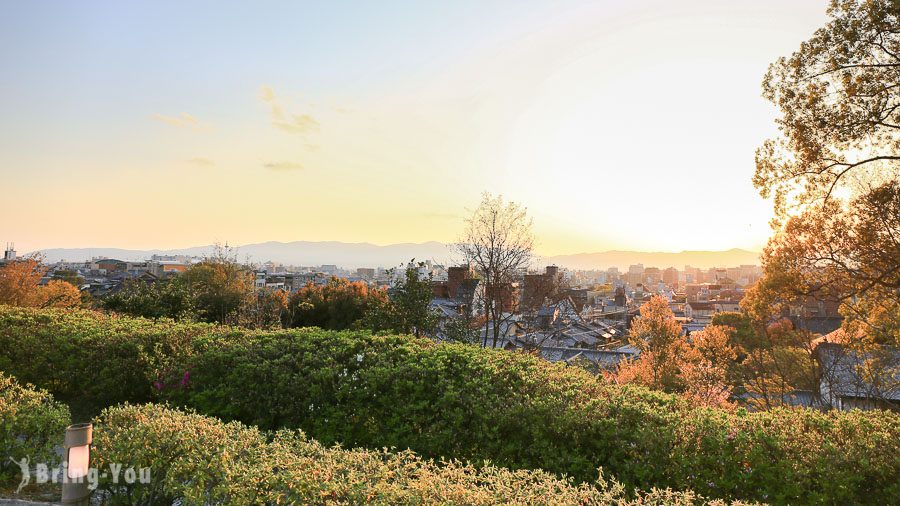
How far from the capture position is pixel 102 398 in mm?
5309

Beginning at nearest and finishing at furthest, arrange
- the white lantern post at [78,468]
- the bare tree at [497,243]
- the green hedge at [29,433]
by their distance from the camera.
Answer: the white lantern post at [78,468]
the green hedge at [29,433]
the bare tree at [497,243]

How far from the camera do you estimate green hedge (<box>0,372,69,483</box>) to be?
3.37 meters

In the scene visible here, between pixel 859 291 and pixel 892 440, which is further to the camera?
pixel 859 291

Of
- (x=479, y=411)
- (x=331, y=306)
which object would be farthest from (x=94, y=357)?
(x=331, y=306)

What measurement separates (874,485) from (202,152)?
11634 mm

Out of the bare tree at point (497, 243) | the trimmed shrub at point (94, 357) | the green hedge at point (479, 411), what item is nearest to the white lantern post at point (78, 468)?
the green hedge at point (479, 411)

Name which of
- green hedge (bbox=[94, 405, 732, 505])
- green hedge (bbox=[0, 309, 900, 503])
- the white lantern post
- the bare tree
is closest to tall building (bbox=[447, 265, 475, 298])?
the bare tree

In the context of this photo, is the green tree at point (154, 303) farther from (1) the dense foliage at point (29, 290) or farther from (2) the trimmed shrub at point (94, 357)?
(2) the trimmed shrub at point (94, 357)

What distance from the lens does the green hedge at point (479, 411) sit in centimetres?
285

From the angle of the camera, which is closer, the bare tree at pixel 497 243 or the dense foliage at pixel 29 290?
the dense foliage at pixel 29 290

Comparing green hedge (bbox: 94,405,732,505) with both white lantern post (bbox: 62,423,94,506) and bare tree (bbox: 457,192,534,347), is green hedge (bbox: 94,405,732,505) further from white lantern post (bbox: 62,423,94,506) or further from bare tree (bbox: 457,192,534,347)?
bare tree (bbox: 457,192,534,347)

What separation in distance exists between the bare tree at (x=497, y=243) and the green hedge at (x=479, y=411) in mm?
7791

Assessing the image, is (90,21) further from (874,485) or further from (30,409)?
(874,485)

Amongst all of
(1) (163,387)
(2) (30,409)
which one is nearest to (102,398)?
(1) (163,387)
